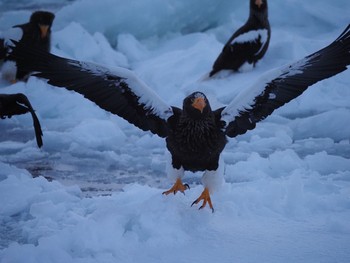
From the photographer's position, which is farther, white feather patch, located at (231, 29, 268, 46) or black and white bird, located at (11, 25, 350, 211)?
white feather patch, located at (231, 29, 268, 46)

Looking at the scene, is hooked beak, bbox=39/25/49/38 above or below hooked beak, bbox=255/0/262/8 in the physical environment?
below

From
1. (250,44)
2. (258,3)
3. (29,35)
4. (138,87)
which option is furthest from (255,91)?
(29,35)

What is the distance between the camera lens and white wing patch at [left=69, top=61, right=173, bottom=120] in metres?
3.48

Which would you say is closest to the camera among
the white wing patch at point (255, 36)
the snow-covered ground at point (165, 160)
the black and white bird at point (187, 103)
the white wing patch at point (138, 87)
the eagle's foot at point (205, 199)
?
the snow-covered ground at point (165, 160)

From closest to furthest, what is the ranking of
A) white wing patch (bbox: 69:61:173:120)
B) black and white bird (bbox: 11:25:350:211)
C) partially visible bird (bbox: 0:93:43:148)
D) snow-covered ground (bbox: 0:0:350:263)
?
snow-covered ground (bbox: 0:0:350:263), black and white bird (bbox: 11:25:350:211), white wing patch (bbox: 69:61:173:120), partially visible bird (bbox: 0:93:43:148)

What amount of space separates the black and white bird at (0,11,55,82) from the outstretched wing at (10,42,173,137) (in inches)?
135

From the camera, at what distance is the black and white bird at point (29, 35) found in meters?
6.77

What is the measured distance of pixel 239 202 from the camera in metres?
3.20

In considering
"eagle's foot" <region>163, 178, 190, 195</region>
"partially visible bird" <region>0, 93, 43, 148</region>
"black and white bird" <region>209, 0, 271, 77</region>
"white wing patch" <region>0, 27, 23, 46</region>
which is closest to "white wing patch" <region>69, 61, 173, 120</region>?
"eagle's foot" <region>163, 178, 190, 195</region>

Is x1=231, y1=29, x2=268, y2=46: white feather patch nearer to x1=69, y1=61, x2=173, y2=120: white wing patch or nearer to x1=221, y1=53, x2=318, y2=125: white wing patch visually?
x1=221, y1=53, x2=318, y2=125: white wing patch

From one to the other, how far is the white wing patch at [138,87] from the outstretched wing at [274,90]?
15.2 inches

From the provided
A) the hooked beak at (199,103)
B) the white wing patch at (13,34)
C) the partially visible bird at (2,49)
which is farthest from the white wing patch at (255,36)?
the hooked beak at (199,103)

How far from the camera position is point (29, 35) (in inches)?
269

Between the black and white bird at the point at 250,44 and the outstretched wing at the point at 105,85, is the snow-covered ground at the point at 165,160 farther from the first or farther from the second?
the outstretched wing at the point at 105,85
